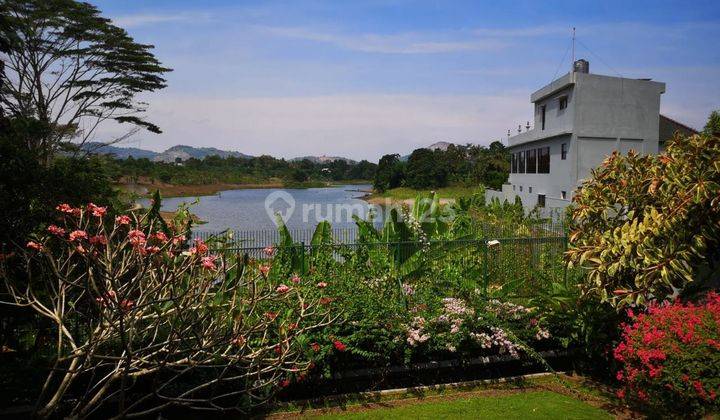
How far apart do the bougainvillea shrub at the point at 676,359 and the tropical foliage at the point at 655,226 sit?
0.54 metres

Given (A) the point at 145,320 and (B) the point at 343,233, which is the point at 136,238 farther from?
(B) the point at 343,233

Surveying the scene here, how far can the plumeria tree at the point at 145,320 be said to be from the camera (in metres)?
4.37

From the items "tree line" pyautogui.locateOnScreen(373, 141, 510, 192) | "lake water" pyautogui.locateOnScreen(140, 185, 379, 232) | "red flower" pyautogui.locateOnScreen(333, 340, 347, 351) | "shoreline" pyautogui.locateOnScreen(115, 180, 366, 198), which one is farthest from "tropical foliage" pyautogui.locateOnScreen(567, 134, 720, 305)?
"shoreline" pyautogui.locateOnScreen(115, 180, 366, 198)

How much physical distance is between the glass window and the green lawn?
22.0 metres

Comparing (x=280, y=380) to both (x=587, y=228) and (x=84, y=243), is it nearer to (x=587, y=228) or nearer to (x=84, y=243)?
(x=84, y=243)

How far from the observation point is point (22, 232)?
522 cm

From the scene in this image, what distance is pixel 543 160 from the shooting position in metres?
27.5

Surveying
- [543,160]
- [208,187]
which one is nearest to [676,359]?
[543,160]

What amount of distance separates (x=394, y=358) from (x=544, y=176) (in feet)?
74.4

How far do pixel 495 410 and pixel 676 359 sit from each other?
2066 mm

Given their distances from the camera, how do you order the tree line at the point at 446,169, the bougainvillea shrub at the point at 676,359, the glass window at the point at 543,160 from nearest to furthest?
the bougainvillea shrub at the point at 676,359
the glass window at the point at 543,160
the tree line at the point at 446,169

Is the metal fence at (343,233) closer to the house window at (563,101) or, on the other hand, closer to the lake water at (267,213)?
the lake water at (267,213)

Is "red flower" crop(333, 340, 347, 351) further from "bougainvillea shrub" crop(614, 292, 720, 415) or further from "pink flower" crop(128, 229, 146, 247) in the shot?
"bougainvillea shrub" crop(614, 292, 720, 415)

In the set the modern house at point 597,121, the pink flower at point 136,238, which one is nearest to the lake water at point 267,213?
the pink flower at point 136,238
